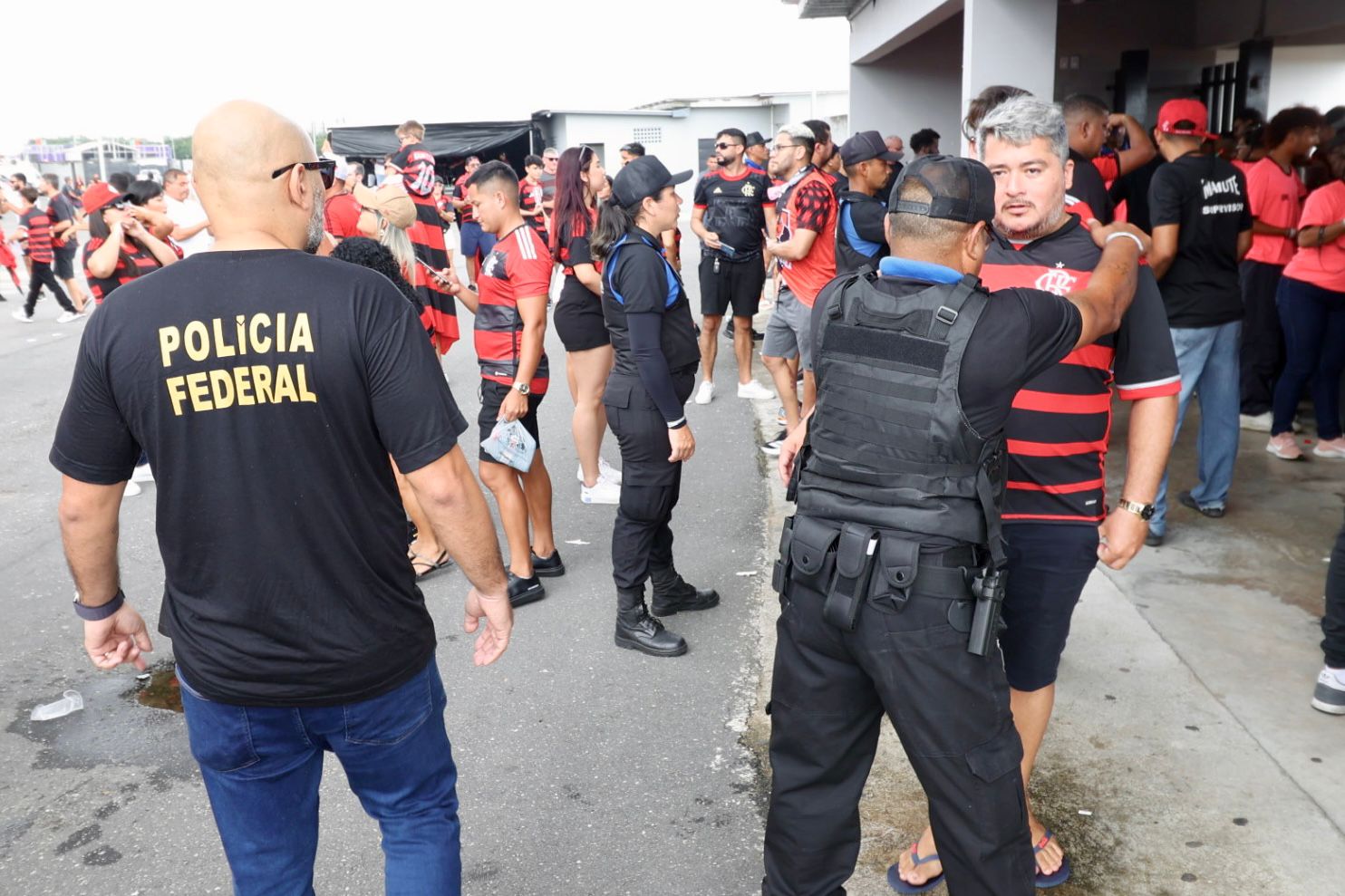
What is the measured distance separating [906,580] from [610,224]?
255 cm

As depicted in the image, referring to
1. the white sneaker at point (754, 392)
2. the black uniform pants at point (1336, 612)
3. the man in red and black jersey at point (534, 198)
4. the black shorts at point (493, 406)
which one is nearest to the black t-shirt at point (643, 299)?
the black shorts at point (493, 406)

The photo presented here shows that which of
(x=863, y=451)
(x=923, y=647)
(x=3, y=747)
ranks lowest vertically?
(x=3, y=747)

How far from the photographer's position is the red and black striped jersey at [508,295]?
4.68 metres

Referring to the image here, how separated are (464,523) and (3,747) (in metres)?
2.77

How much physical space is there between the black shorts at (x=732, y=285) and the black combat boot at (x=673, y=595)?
422 centimetres

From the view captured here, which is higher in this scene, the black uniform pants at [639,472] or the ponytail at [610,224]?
the ponytail at [610,224]

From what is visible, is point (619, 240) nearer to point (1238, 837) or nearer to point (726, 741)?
point (726, 741)

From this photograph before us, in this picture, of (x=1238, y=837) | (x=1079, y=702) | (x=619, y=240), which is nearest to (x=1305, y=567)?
(x=1079, y=702)

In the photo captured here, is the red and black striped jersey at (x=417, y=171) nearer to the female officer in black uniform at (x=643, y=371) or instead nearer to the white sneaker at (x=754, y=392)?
the white sneaker at (x=754, y=392)

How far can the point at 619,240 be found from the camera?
4.17m

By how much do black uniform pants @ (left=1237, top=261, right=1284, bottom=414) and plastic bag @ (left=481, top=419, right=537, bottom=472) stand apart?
538 cm

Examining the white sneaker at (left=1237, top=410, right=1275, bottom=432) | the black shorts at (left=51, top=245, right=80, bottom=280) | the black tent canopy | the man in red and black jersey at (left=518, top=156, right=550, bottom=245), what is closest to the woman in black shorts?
the white sneaker at (left=1237, top=410, right=1275, bottom=432)

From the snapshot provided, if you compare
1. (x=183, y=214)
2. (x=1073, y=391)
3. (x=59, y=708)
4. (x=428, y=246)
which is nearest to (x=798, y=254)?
(x=428, y=246)

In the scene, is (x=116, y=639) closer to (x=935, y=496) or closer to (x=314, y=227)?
(x=314, y=227)
